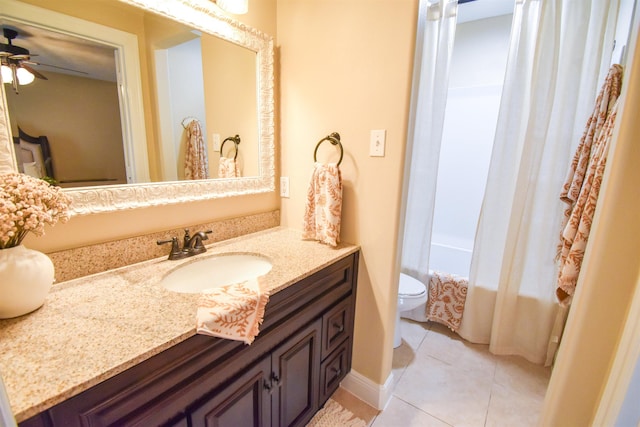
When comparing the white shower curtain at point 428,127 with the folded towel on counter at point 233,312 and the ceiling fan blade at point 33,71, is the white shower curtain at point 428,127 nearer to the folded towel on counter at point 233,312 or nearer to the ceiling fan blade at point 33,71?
the folded towel on counter at point 233,312

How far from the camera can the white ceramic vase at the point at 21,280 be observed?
66cm

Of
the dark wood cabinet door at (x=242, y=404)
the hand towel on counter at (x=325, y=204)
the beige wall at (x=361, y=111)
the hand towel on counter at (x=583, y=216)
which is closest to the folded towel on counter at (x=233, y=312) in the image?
the dark wood cabinet door at (x=242, y=404)

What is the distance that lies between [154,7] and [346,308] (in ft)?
4.84

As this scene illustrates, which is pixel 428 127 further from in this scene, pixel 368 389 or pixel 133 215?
pixel 133 215

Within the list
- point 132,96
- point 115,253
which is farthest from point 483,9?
point 115,253

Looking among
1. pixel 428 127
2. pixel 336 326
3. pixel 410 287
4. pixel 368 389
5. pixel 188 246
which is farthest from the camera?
pixel 428 127

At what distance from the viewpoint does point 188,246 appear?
1194 millimetres

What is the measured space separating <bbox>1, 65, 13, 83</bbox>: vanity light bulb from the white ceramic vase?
49 cm

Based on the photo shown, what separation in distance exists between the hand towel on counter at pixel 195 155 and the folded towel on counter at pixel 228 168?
7cm

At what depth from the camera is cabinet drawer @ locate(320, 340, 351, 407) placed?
1296 millimetres

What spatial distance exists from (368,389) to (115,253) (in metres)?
1.37

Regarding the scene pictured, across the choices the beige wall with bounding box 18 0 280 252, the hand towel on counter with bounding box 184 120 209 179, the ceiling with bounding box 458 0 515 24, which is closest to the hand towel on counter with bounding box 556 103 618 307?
the ceiling with bounding box 458 0 515 24

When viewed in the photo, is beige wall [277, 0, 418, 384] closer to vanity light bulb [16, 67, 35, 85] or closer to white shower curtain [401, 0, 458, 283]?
white shower curtain [401, 0, 458, 283]

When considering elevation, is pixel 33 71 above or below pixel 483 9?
below
